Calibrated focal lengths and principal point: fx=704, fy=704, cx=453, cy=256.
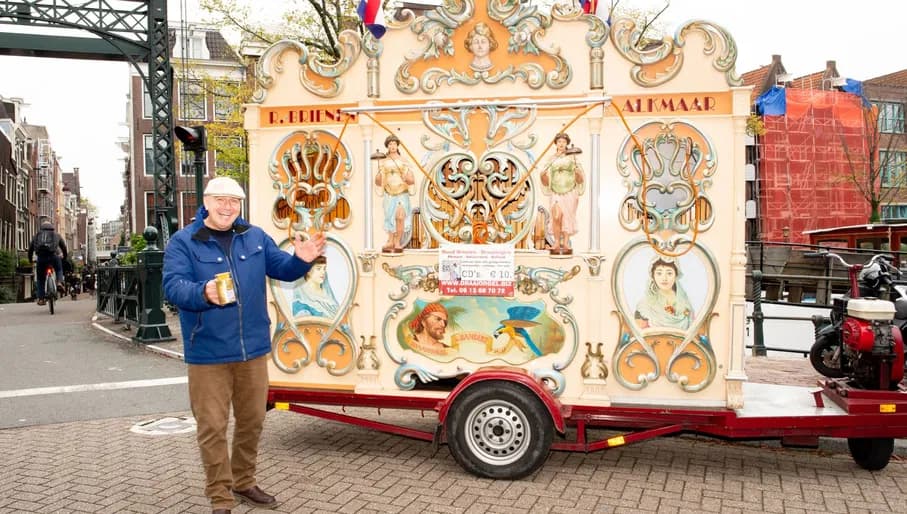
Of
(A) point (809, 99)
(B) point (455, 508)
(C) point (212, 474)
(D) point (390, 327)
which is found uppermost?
(A) point (809, 99)

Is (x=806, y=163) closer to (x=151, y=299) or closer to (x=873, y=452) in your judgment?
(x=151, y=299)

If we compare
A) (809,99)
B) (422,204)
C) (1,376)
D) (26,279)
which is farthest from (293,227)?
(809,99)

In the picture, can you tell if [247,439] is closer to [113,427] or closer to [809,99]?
[113,427]

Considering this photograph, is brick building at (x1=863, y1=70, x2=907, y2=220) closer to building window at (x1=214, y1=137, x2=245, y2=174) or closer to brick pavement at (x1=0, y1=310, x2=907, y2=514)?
building window at (x1=214, y1=137, x2=245, y2=174)

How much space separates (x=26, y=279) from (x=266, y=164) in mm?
29728

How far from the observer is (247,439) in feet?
14.3

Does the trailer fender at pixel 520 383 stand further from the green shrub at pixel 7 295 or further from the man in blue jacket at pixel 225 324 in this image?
the green shrub at pixel 7 295

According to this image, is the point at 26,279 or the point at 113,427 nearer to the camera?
the point at 113,427

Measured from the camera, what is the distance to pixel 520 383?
4.68m

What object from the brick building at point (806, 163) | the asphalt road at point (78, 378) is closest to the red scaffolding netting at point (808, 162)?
the brick building at point (806, 163)

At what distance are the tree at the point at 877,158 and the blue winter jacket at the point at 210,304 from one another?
113 feet

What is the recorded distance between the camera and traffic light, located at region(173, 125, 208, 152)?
9.08 metres

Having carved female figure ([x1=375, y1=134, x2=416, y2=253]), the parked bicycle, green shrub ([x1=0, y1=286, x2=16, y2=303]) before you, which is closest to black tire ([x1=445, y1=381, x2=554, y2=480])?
carved female figure ([x1=375, y1=134, x2=416, y2=253])

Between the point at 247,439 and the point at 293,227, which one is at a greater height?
the point at 293,227
